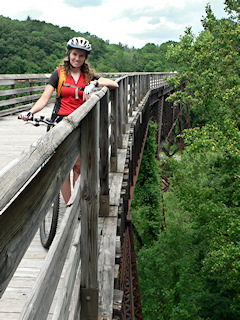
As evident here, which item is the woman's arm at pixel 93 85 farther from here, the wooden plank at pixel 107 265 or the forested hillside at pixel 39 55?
the forested hillside at pixel 39 55

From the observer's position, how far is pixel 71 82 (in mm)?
2889

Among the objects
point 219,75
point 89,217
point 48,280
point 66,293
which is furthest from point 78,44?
point 219,75

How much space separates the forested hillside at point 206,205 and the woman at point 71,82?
19.9 feet

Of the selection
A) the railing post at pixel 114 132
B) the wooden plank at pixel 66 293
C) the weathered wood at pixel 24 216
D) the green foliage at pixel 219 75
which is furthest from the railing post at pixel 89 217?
the green foliage at pixel 219 75

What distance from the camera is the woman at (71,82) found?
2.83 m

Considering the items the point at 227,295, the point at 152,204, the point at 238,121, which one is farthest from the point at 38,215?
the point at 152,204

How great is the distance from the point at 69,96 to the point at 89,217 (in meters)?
1.47

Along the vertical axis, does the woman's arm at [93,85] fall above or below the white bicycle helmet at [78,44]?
below

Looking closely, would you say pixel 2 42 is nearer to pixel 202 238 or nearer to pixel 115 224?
pixel 202 238

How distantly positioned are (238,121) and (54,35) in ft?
194

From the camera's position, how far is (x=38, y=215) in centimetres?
87

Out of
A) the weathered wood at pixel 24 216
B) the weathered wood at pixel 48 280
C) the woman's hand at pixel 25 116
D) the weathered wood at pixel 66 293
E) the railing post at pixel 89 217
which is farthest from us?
the woman's hand at pixel 25 116

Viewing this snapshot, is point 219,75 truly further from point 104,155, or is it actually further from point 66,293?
point 66,293

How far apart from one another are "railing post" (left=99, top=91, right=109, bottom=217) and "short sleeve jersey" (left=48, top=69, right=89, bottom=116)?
217 millimetres
